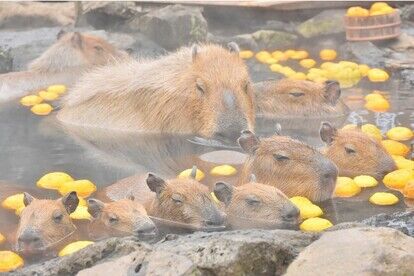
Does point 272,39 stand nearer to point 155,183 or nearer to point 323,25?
point 323,25

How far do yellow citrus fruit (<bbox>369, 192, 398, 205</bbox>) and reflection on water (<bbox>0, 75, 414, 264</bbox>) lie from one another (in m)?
0.05

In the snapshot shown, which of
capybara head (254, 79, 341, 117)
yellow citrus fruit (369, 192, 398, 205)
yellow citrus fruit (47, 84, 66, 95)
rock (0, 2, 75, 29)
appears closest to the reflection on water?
yellow citrus fruit (369, 192, 398, 205)

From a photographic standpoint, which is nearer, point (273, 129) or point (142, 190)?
point (142, 190)

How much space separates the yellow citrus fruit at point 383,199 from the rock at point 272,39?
5.74 metres

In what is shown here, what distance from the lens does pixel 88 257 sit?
5211 mm

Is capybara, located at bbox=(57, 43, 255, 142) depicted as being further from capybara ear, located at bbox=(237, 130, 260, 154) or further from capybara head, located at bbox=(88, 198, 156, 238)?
capybara head, located at bbox=(88, 198, 156, 238)

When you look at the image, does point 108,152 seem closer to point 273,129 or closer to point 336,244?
point 273,129

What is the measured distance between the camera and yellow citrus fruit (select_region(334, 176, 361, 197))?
22.8 feet

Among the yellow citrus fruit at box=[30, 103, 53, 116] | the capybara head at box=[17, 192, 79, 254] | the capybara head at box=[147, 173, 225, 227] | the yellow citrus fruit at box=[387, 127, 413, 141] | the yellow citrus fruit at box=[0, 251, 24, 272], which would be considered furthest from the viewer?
the yellow citrus fruit at box=[30, 103, 53, 116]

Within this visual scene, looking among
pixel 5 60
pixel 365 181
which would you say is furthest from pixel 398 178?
pixel 5 60

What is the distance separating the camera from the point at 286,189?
6.88m

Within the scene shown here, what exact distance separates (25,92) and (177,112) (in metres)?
2.29

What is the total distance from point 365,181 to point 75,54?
5063mm

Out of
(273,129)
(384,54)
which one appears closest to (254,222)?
(273,129)
